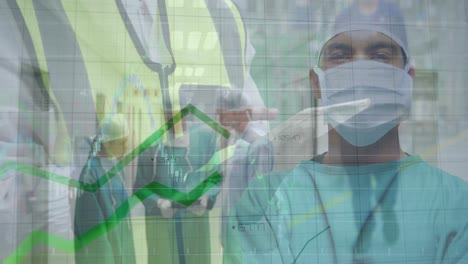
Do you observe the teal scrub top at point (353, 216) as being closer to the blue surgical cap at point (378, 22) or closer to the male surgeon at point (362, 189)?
the male surgeon at point (362, 189)

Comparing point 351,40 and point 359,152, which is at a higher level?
point 351,40

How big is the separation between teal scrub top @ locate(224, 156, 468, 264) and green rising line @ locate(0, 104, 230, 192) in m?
0.48

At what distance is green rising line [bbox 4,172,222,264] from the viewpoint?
276 cm

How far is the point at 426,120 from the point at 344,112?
0.52 meters

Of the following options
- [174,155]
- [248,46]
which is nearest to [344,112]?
[248,46]

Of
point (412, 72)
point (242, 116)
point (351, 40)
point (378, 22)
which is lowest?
point (242, 116)

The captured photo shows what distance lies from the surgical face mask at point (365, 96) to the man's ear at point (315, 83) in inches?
0.9

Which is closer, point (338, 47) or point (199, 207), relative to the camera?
point (199, 207)

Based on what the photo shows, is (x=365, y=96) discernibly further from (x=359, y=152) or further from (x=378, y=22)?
(x=378, y=22)

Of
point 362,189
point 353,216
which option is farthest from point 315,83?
point 353,216

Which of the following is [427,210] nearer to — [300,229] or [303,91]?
[300,229]

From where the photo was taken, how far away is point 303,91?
292 centimetres

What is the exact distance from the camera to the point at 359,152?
9.55ft

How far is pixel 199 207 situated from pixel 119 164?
0.53m
